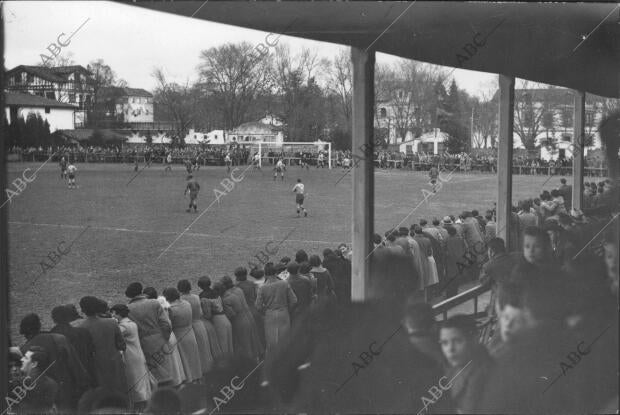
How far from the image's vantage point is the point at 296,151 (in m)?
9.45

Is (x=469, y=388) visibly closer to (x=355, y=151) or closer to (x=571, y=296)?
(x=571, y=296)

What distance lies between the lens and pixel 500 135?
614cm

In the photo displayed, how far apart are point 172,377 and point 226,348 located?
0.62 meters

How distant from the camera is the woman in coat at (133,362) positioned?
5.56m

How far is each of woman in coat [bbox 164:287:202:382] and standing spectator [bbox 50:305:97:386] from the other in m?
0.89

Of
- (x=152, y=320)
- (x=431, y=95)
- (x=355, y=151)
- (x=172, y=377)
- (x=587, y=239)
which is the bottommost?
(x=172, y=377)

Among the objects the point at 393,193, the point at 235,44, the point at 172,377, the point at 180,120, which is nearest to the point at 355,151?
the point at 235,44

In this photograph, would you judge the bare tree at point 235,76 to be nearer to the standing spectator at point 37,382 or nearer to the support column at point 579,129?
the standing spectator at point 37,382

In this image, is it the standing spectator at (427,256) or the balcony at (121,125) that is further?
the standing spectator at (427,256)

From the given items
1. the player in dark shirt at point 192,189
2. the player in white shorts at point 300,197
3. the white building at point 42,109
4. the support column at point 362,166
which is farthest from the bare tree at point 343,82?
the player in white shorts at point 300,197

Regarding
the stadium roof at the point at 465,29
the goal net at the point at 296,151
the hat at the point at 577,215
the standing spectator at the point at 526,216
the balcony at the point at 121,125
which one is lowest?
the standing spectator at the point at 526,216

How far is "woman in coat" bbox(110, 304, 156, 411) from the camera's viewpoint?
5.56 meters

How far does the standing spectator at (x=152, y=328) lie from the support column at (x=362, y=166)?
5.61 ft

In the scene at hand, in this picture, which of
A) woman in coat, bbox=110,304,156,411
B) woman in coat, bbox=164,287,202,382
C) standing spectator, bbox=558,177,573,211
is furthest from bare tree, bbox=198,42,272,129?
standing spectator, bbox=558,177,573,211
